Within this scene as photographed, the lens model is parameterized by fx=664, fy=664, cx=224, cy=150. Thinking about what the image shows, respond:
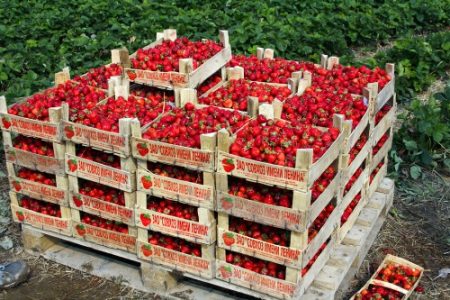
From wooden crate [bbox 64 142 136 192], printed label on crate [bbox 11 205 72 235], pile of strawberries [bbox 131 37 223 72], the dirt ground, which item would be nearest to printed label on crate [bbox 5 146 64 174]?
wooden crate [bbox 64 142 136 192]

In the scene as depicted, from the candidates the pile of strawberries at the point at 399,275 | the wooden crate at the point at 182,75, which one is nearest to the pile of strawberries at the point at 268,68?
the wooden crate at the point at 182,75

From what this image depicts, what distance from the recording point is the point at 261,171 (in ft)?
17.8

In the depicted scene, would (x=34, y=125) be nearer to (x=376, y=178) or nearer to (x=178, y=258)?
(x=178, y=258)

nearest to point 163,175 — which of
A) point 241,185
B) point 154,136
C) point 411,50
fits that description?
point 154,136

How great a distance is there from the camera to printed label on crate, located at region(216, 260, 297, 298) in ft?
18.9

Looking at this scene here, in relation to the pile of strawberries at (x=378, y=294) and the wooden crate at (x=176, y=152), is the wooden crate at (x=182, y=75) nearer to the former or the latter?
the wooden crate at (x=176, y=152)

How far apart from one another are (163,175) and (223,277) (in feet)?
3.57

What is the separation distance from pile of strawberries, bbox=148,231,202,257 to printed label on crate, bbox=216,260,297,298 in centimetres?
27

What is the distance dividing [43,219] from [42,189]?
0.35 m

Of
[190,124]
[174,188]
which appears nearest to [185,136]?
[190,124]

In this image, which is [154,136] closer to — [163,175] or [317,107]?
[163,175]

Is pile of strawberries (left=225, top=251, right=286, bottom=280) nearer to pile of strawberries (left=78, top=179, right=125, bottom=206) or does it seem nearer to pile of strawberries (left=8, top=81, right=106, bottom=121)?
pile of strawberries (left=78, top=179, right=125, bottom=206)

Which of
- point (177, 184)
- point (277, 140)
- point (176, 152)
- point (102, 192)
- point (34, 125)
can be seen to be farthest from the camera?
point (102, 192)

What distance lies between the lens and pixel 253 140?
5680 millimetres
